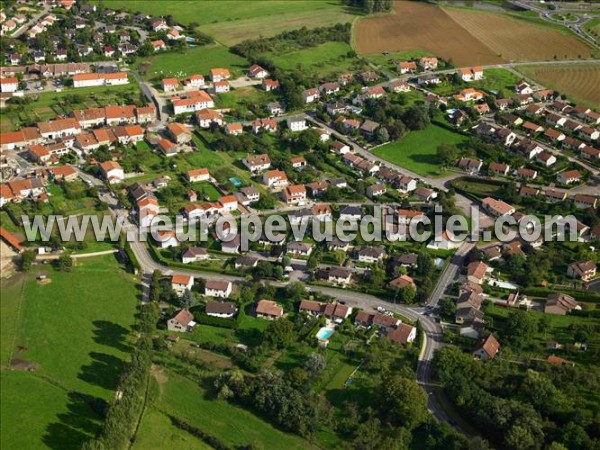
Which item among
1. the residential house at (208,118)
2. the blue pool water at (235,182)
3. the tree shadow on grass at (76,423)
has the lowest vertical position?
the tree shadow on grass at (76,423)

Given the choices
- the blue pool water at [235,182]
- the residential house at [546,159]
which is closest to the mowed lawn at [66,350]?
the blue pool water at [235,182]

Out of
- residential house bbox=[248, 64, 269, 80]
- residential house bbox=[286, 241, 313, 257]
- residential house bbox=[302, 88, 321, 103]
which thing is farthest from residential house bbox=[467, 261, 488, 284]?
residential house bbox=[248, 64, 269, 80]

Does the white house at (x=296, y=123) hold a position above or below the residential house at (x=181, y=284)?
above

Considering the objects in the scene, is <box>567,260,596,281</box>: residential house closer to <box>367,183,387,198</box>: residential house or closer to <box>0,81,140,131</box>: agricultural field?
<box>367,183,387,198</box>: residential house

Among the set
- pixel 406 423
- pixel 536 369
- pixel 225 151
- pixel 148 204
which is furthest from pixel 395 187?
pixel 406 423

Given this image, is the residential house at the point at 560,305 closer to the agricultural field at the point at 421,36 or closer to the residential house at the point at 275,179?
the residential house at the point at 275,179
